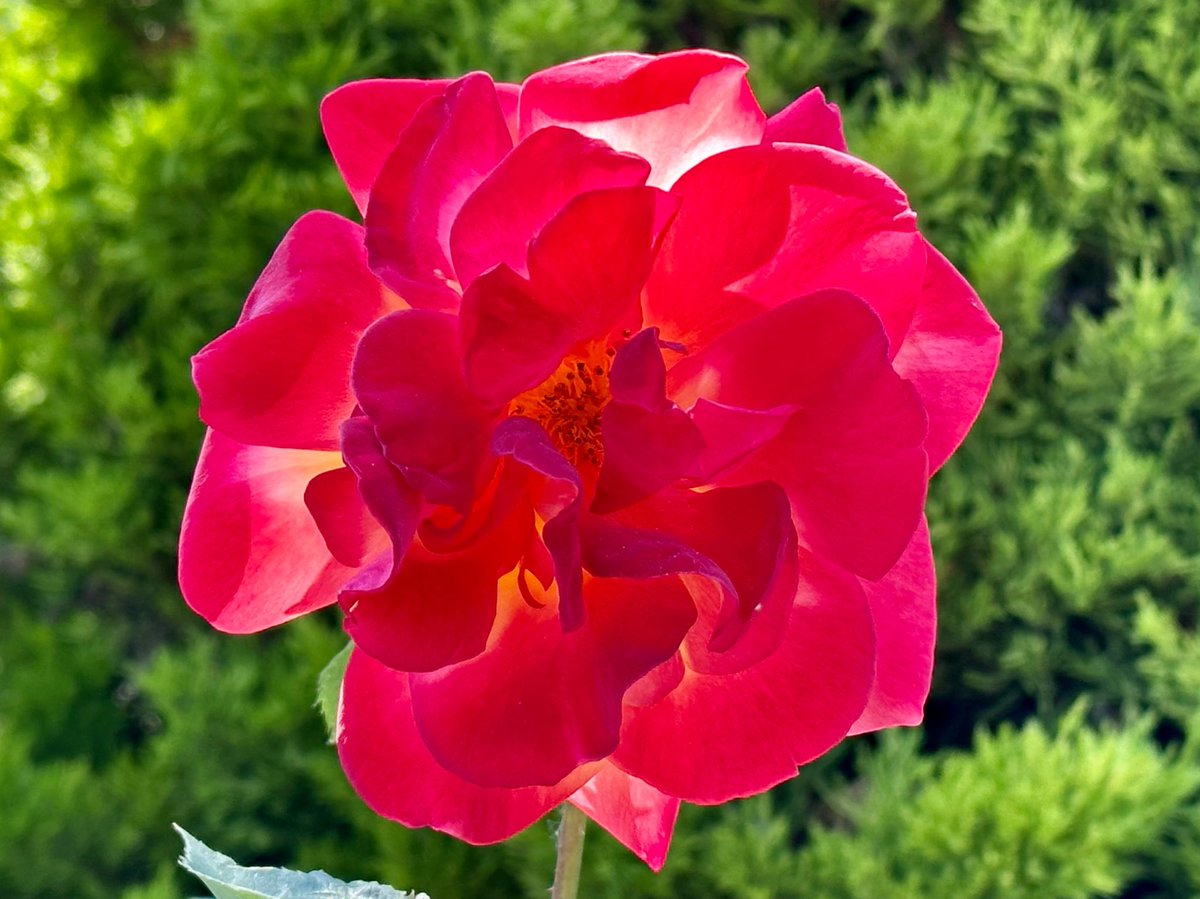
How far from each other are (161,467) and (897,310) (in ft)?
4.57

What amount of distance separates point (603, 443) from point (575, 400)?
0.04 metres

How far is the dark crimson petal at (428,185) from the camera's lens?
33cm

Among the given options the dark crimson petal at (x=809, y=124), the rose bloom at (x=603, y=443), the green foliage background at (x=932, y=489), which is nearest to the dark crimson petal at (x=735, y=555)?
the rose bloom at (x=603, y=443)

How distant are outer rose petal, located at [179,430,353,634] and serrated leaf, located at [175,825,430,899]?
0.07 metres

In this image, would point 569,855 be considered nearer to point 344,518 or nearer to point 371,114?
point 344,518

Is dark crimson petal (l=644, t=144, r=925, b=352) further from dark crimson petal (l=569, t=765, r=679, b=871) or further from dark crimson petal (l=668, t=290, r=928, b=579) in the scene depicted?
dark crimson petal (l=569, t=765, r=679, b=871)

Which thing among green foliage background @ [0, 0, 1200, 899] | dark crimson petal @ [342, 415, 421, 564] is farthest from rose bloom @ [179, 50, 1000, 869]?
green foliage background @ [0, 0, 1200, 899]

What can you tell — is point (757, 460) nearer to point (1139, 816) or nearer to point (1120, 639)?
point (1139, 816)

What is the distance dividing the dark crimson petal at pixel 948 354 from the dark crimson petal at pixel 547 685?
9 cm

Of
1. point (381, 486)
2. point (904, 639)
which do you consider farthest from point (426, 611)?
point (904, 639)

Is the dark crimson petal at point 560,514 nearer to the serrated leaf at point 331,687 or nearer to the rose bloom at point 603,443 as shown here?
the rose bloom at point 603,443

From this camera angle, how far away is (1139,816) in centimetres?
115

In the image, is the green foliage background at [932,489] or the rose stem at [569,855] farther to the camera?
the green foliage background at [932,489]

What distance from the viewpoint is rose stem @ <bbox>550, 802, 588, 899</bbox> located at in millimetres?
348
